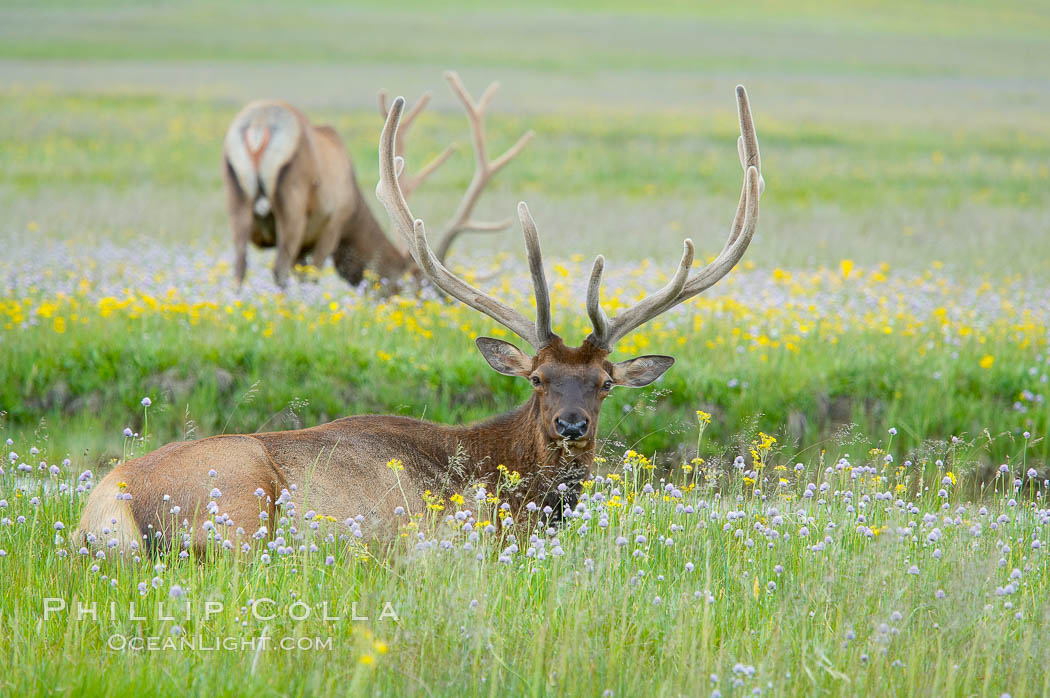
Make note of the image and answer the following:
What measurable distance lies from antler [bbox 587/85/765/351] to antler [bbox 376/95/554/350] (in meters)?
0.25

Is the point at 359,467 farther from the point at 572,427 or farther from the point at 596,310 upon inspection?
the point at 596,310

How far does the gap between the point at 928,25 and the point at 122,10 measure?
56.4 metres

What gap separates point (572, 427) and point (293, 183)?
647 centimetres

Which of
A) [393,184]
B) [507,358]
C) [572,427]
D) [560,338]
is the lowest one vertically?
[572,427]

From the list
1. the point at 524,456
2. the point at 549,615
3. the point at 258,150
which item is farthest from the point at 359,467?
the point at 258,150

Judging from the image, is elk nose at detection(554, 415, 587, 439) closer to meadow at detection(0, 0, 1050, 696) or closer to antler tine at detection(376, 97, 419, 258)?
meadow at detection(0, 0, 1050, 696)

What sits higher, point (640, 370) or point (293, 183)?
point (293, 183)

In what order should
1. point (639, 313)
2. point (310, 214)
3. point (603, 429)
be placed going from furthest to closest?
point (310, 214) → point (603, 429) → point (639, 313)

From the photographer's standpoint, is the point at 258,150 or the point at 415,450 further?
the point at 258,150

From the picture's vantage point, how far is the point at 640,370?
6.12 meters

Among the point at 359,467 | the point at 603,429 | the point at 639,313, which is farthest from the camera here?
the point at 603,429

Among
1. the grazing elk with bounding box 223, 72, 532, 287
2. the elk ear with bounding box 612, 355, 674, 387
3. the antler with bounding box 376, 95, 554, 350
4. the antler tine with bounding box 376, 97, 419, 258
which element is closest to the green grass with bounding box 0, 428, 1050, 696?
the elk ear with bounding box 612, 355, 674, 387

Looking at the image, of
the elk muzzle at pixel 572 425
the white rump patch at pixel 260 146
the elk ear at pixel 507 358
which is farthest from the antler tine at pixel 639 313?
the white rump patch at pixel 260 146

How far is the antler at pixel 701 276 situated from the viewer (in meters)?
5.94
